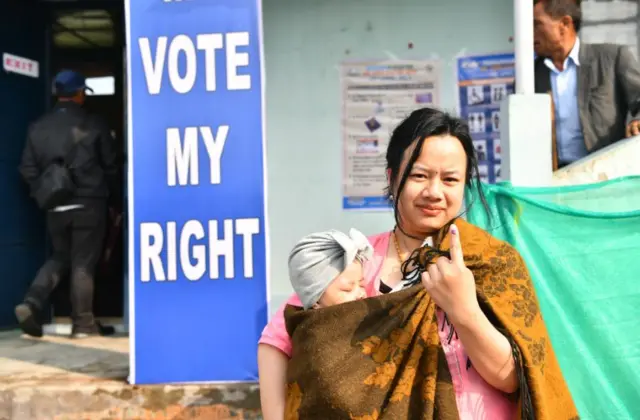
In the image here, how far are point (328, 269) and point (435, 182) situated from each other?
1.29 ft

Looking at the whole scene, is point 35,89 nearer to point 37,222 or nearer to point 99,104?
point 99,104

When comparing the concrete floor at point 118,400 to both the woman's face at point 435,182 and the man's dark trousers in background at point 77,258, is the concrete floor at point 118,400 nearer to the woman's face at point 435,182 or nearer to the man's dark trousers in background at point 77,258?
the man's dark trousers in background at point 77,258

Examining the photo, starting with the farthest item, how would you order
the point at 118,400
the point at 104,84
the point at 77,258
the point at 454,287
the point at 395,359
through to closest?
the point at 104,84 < the point at 77,258 < the point at 118,400 < the point at 395,359 < the point at 454,287

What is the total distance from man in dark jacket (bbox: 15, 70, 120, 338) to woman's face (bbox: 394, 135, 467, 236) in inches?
166

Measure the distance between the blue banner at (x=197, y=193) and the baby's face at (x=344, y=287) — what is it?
74.0 inches

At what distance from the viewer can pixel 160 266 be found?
12.5 ft

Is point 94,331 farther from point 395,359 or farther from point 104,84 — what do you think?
point 395,359

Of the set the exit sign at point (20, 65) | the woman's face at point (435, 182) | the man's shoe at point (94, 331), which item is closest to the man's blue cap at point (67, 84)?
the exit sign at point (20, 65)

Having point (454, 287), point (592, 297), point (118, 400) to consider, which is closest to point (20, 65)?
point (118, 400)

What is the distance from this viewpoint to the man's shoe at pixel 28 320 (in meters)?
5.49

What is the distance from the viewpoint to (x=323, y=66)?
599 centimetres

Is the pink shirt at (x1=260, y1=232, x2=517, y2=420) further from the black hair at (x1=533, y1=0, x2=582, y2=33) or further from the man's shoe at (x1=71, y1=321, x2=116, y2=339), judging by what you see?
the man's shoe at (x1=71, y1=321, x2=116, y2=339)

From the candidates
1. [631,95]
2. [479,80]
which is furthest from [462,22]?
[631,95]

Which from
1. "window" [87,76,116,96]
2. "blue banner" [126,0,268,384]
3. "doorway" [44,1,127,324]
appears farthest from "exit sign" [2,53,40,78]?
"blue banner" [126,0,268,384]
